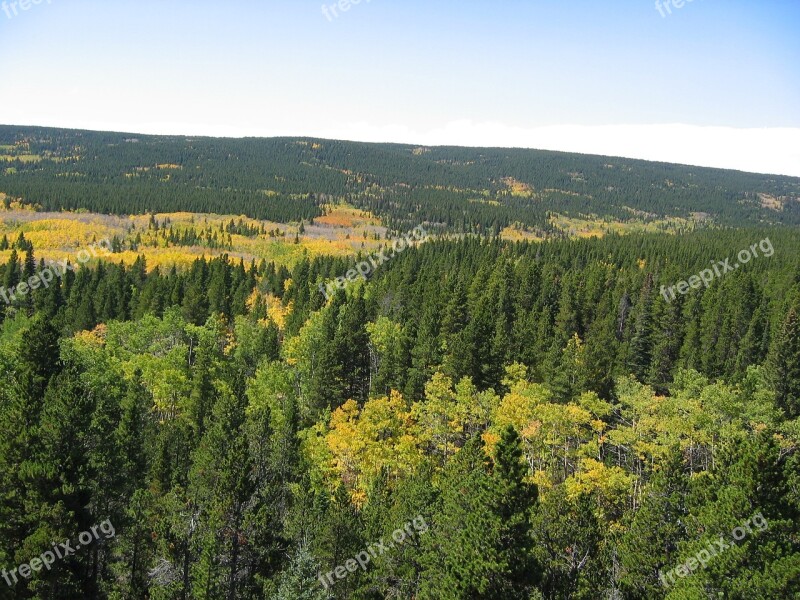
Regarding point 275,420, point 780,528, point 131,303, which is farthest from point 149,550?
point 131,303

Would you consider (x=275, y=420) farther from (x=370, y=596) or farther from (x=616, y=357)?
(x=616, y=357)

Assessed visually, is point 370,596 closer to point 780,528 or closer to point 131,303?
point 780,528

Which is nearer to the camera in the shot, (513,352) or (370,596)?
(370,596)

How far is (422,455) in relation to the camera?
181 feet

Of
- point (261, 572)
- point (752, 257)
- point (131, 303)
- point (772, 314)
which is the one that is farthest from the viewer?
point (752, 257)

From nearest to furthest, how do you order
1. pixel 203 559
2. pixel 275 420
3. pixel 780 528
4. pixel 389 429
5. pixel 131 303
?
pixel 780 528 < pixel 203 559 < pixel 389 429 < pixel 275 420 < pixel 131 303

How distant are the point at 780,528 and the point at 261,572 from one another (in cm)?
3165

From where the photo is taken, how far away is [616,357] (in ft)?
262

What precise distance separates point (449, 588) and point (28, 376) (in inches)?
1324

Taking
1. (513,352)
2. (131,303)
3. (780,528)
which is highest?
(780,528)

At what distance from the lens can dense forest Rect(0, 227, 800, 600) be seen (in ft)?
99.9

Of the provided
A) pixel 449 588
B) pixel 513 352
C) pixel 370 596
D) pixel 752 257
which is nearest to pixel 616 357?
pixel 513 352

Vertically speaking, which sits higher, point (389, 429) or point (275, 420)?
point (389, 429)

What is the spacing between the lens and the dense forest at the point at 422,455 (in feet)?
99.9
